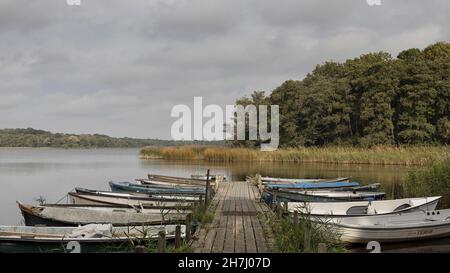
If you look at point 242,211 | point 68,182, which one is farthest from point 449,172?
point 68,182

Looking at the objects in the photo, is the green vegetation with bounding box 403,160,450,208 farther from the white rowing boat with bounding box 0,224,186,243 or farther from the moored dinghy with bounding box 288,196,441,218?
the white rowing boat with bounding box 0,224,186,243

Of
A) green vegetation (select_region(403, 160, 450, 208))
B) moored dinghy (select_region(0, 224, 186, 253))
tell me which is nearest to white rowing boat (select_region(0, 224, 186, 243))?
moored dinghy (select_region(0, 224, 186, 253))

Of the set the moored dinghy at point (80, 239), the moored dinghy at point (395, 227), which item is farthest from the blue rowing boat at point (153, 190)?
the moored dinghy at point (80, 239)

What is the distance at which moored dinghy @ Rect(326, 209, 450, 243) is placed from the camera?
8.35 metres

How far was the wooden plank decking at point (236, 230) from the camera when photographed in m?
6.86

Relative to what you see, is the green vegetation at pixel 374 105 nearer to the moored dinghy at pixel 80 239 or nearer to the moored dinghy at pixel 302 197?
the moored dinghy at pixel 302 197

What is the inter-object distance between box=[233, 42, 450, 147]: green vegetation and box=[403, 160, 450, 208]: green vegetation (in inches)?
988

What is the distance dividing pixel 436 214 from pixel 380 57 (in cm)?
4581

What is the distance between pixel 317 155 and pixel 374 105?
33.1ft

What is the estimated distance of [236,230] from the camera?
822 cm

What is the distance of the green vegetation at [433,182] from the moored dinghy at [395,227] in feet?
10.7

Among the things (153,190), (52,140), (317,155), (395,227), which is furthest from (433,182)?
(52,140)

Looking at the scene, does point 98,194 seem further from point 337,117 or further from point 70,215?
point 337,117
